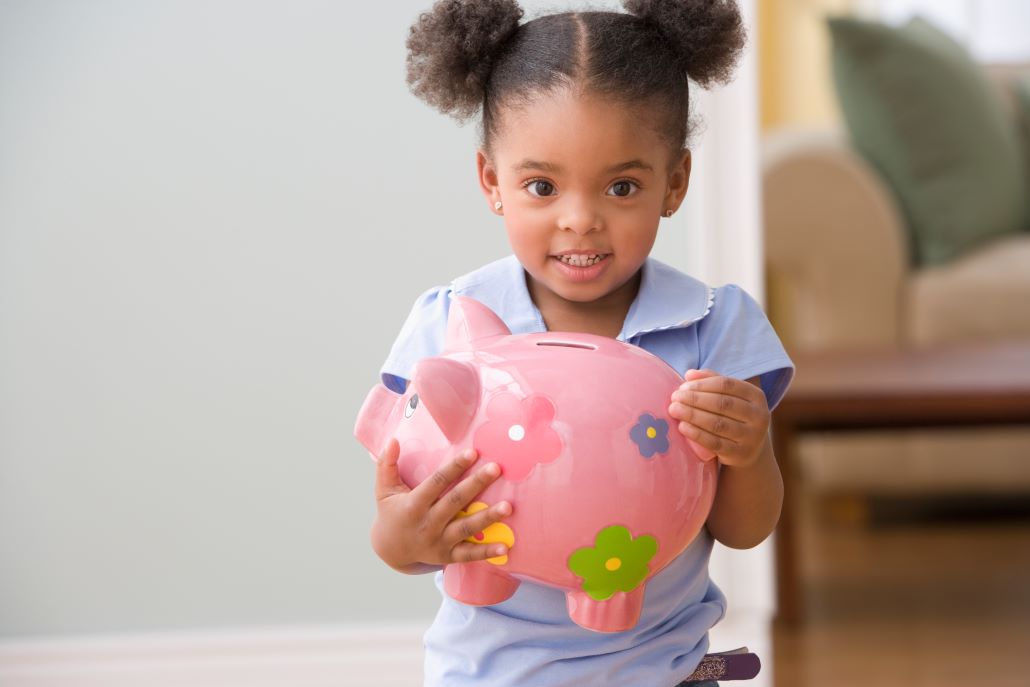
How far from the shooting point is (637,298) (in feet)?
3.52

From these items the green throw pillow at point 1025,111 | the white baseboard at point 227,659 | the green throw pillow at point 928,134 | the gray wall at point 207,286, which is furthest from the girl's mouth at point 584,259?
the green throw pillow at point 1025,111

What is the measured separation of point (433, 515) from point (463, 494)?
0.03 metres

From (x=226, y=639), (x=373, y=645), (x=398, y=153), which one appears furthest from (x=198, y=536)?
(x=398, y=153)

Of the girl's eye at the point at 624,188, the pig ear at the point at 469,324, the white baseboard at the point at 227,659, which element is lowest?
the white baseboard at the point at 227,659

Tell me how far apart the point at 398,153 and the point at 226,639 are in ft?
2.45

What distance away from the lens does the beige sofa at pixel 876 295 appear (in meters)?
2.86

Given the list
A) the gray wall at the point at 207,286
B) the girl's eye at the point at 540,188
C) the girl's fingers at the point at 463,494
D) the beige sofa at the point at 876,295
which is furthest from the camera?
the beige sofa at the point at 876,295

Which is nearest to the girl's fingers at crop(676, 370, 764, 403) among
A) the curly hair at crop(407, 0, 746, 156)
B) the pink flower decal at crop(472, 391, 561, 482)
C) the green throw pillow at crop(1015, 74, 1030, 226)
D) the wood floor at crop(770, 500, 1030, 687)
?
the pink flower decal at crop(472, 391, 561, 482)

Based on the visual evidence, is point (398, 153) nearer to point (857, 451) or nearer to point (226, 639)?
point (226, 639)

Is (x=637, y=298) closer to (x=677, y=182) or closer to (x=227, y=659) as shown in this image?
(x=677, y=182)

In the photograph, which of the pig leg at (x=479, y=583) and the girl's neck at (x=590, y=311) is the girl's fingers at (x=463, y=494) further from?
the girl's neck at (x=590, y=311)

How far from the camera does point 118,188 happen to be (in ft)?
6.13

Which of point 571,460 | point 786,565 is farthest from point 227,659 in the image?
point 571,460

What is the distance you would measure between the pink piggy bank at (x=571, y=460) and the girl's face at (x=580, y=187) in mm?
81
